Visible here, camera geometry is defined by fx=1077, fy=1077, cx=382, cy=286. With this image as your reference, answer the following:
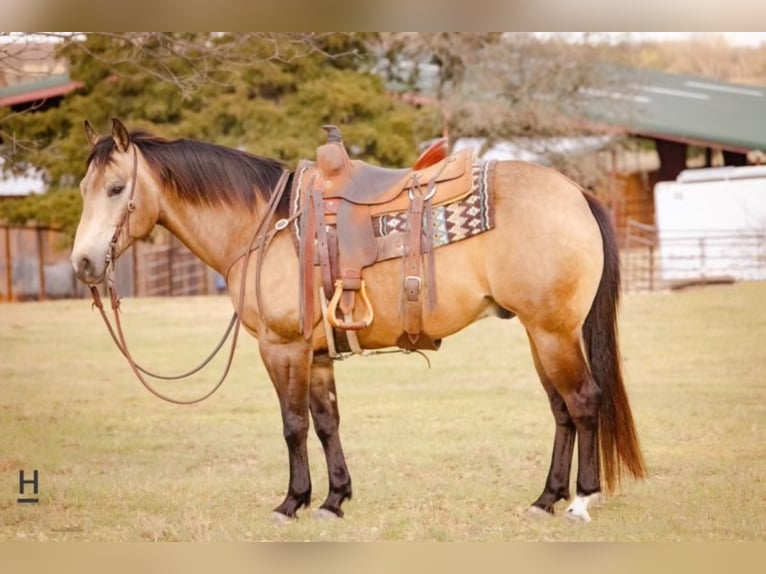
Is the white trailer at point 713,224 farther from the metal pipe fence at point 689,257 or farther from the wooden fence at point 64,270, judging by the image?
the wooden fence at point 64,270

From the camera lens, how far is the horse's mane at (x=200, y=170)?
174 inches

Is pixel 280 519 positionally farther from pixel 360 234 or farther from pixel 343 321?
pixel 360 234

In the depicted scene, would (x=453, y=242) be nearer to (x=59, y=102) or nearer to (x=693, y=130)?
(x=693, y=130)

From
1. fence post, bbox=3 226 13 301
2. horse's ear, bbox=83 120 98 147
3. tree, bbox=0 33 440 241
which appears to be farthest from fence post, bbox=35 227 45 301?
horse's ear, bbox=83 120 98 147

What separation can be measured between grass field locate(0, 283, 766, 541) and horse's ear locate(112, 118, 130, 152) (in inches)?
60.5

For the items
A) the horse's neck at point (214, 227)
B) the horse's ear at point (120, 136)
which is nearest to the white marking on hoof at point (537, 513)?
the horse's neck at point (214, 227)

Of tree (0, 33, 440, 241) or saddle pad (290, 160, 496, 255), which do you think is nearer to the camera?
saddle pad (290, 160, 496, 255)

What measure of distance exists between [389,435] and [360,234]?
203 cm

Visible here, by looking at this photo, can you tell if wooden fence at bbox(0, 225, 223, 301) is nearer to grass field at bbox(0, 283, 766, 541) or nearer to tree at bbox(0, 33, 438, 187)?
grass field at bbox(0, 283, 766, 541)

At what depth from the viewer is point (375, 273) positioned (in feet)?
14.1

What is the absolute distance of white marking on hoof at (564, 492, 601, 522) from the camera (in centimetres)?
418

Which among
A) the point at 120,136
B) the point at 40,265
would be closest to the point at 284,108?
the point at 40,265
